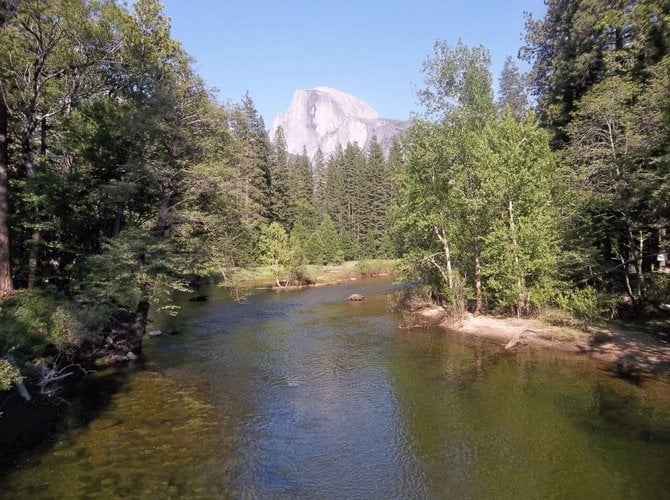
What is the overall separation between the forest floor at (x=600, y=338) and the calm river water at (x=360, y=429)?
1127 mm

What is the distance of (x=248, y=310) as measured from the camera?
35844 mm

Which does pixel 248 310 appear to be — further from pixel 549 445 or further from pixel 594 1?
pixel 594 1

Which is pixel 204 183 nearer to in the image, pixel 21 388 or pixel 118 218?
pixel 118 218

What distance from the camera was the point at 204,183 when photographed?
72.9ft

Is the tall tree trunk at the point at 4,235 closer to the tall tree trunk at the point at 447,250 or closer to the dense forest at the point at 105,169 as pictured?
the dense forest at the point at 105,169

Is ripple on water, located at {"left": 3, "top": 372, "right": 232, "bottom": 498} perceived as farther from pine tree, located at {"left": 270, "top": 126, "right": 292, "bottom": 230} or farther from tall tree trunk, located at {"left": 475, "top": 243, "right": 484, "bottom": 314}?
pine tree, located at {"left": 270, "top": 126, "right": 292, "bottom": 230}

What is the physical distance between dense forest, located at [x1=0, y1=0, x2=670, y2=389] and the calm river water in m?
3.85

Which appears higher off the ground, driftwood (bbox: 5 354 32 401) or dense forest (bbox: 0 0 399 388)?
dense forest (bbox: 0 0 399 388)

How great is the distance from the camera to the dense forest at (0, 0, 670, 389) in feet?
60.9

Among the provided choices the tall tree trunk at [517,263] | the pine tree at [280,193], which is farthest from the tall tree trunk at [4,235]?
the pine tree at [280,193]

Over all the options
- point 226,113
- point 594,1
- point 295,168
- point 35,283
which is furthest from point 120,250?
point 295,168

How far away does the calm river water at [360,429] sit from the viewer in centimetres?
1055

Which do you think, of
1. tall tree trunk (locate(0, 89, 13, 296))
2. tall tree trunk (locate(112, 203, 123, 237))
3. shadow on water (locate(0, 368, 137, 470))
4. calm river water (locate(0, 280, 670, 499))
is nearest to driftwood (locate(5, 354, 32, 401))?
shadow on water (locate(0, 368, 137, 470))

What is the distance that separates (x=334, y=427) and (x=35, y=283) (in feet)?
52.6
